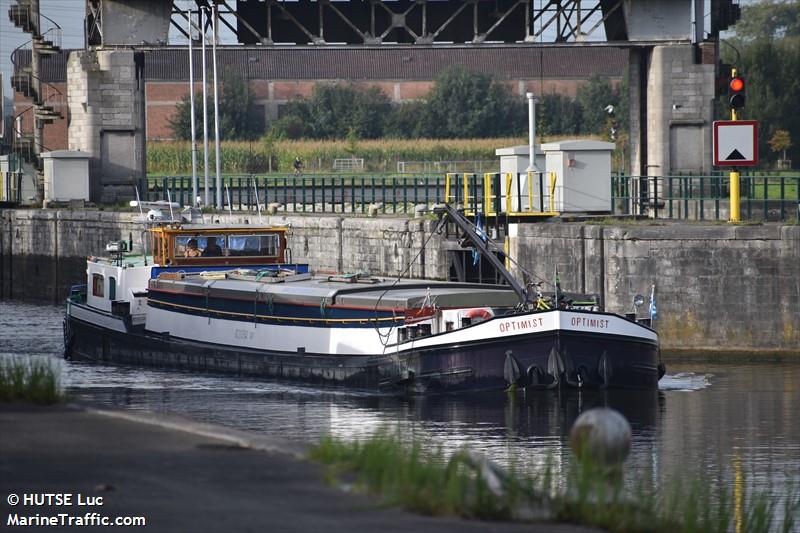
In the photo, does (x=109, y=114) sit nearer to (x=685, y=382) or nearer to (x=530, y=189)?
(x=530, y=189)

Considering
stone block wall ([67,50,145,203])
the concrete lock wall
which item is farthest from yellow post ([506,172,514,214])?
stone block wall ([67,50,145,203])

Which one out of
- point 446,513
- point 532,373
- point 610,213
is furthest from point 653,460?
point 610,213

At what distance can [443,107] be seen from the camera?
104875mm

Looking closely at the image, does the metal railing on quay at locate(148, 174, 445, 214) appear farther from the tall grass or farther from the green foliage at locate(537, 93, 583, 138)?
the green foliage at locate(537, 93, 583, 138)

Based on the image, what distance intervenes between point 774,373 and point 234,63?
83472 mm

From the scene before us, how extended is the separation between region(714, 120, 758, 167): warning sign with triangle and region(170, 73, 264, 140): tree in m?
69.9

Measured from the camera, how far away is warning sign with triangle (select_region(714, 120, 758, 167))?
3208 centimetres

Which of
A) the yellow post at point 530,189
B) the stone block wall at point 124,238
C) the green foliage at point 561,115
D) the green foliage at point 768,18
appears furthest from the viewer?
the green foliage at point 768,18

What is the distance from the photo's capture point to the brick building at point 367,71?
105250 millimetres

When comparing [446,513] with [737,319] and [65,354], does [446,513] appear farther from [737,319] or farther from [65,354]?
[65,354]

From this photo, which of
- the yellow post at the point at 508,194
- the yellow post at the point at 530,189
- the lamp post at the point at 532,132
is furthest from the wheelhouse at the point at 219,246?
the lamp post at the point at 532,132

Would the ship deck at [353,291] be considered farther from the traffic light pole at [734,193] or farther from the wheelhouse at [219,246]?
the traffic light pole at [734,193]

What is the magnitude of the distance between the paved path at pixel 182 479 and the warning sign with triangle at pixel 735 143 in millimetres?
20815

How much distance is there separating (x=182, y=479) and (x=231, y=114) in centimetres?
9332
